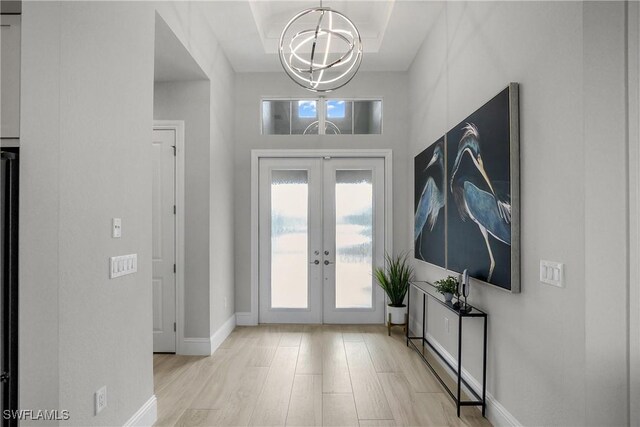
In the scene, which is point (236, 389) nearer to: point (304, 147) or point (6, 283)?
point (6, 283)

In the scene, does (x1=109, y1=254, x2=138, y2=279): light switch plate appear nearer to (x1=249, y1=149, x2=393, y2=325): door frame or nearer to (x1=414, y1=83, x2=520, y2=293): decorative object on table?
(x1=414, y1=83, x2=520, y2=293): decorative object on table

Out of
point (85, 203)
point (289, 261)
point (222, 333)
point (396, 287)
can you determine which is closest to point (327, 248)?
point (289, 261)

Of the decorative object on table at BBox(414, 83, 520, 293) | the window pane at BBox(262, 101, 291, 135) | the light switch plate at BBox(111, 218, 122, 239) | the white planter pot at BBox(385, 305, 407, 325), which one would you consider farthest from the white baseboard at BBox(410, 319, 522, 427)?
the window pane at BBox(262, 101, 291, 135)

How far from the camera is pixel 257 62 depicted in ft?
15.7

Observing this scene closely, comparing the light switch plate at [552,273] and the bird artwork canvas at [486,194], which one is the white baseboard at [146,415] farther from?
the light switch plate at [552,273]

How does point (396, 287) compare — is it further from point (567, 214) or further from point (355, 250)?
point (567, 214)

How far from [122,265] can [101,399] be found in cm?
70

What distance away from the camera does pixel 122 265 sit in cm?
224

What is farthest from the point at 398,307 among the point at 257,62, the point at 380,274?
the point at 257,62

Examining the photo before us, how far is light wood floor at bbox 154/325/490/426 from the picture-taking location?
2635mm

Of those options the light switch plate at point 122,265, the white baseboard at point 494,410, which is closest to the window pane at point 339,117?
the white baseboard at point 494,410

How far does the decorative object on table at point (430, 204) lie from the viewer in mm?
3530

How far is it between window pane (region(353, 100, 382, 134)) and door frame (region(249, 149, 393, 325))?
290 mm

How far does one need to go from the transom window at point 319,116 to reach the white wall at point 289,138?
0.08 m
